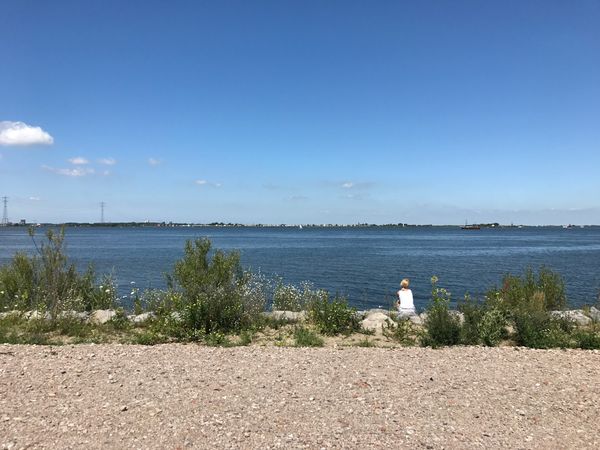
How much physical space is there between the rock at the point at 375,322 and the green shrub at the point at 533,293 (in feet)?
11.0

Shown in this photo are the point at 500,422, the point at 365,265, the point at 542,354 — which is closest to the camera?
the point at 500,422

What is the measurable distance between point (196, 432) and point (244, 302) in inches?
241

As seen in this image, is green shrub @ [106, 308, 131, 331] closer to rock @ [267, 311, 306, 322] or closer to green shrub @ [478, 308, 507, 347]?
rock @ [267, 311, 306, 322]

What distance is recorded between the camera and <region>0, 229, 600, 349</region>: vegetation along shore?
9586mm

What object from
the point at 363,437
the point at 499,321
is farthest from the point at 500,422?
the point at 499,321

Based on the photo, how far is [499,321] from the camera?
10.1 metres

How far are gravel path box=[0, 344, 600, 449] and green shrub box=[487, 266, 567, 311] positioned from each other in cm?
490

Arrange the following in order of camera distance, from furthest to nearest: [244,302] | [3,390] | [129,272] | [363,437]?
[129,272] < [244,302] < [3,390] < [363,437]

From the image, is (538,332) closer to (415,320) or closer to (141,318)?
(415,320)

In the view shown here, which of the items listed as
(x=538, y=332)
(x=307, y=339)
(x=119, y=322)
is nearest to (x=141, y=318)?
(x=119, y=322)

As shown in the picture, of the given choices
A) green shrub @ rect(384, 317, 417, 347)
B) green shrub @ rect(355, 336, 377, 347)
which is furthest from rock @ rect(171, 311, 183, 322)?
green shrub @ rect(384, 317, 417, 347)

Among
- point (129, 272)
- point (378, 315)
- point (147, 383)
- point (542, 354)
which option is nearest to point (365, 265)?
point (129, 272)

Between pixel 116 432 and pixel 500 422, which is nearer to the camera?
pixel 116 432

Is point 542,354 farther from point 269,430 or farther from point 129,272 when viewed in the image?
point 129,272
